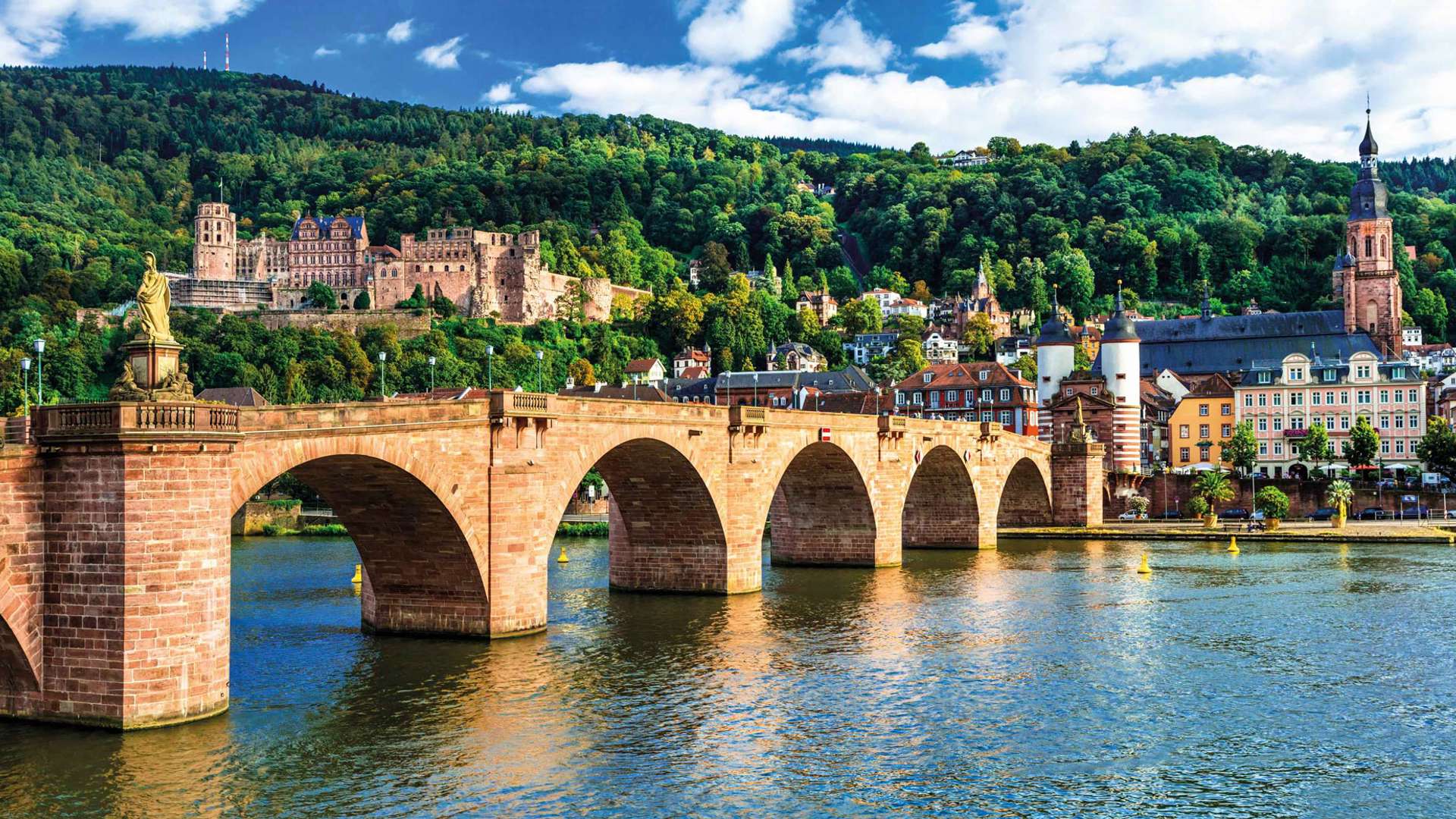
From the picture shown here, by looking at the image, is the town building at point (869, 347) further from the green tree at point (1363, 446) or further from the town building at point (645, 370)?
the green tree at point (1363, 446)

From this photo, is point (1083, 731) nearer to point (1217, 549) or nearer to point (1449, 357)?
point (1217, 549)

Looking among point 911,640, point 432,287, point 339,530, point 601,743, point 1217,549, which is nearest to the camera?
point 601,743

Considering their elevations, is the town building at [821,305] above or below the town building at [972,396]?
above

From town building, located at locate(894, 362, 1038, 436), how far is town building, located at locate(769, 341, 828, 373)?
105ft

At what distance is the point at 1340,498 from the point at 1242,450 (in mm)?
13806

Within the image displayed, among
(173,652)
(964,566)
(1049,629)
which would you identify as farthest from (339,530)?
(173,652)

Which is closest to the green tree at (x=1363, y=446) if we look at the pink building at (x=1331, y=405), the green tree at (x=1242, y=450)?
the pink building at (x=1331, y=405)

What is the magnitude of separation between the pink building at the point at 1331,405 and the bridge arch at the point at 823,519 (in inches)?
2083

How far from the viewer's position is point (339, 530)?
279 feet

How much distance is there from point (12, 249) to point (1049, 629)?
5690 inches

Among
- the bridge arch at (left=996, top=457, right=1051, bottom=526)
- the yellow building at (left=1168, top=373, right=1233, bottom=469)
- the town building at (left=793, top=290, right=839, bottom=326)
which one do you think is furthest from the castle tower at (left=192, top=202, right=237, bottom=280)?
the bridge arch at (left=996, top=457, right=1051, bottom=526)

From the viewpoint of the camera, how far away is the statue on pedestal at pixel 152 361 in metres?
25.1

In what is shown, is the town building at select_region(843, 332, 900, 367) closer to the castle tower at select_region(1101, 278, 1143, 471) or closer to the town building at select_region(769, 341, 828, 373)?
the town building at select_region(769, 341, 828, 373)

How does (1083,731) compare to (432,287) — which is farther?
(432,287)
